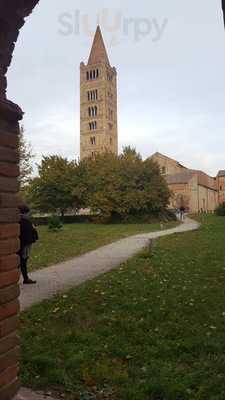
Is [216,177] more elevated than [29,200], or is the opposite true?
[216,177]

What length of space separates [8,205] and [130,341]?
297 cm

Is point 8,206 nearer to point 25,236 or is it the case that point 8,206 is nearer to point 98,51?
point 25,236

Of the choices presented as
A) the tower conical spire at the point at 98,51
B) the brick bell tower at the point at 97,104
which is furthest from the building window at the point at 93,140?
the tower conical spire at the point at 98,51

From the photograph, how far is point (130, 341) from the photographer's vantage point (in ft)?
19.3

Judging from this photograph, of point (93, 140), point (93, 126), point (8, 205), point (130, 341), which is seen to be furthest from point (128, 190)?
point (93, 126)

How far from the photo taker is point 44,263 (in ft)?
46.2

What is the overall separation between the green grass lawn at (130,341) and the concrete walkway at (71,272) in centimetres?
53

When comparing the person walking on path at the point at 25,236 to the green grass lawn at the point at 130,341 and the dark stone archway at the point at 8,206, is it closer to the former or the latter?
the green grass lawn at the point at 130,341

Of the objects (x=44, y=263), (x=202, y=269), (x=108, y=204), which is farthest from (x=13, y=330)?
(x=108, y=204)

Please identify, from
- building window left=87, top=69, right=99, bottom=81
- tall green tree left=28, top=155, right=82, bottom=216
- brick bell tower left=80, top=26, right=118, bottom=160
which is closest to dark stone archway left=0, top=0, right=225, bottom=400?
tall green tree left=28, top=155, right=82, bottom=216

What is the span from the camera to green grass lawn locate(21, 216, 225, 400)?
4.47 m

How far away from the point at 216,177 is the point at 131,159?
6197 centimetres

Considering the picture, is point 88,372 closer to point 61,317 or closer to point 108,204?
point 61,317

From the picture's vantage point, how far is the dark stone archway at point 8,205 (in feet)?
12.3
